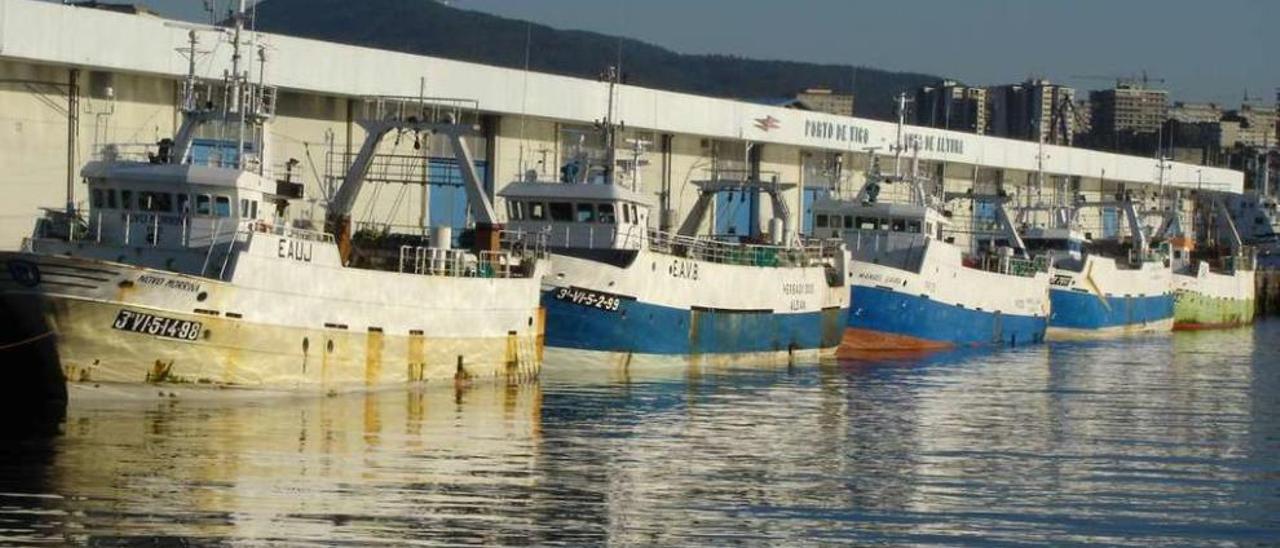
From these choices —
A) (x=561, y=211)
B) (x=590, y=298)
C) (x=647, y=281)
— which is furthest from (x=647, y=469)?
(x=561, y=211)

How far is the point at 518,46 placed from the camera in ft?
503

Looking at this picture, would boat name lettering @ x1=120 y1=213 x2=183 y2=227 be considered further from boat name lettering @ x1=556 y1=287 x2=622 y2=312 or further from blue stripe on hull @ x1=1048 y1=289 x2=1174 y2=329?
blue stripe on hull @ x1=1048 y1=289 x2=1174 y2=329

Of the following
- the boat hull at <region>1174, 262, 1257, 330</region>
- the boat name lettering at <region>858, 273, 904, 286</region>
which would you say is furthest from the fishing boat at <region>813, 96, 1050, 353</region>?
the boat hull at <region>1174, 262, 1257, 330</region>

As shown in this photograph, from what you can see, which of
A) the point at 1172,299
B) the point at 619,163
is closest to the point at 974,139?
the point at 1172,299

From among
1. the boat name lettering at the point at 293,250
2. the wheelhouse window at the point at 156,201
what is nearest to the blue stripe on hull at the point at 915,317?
the boat name lettering at the point at 293,250

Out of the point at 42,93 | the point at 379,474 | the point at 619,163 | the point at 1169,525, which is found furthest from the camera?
the point at 619,163

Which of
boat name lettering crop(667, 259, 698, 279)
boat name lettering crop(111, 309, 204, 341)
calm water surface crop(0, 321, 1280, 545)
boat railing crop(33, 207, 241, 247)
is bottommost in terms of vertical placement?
calm water surface crop(0, 321, 1280, 545)

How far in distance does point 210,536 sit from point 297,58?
107 feet

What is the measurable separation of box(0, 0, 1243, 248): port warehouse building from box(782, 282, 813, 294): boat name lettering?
190 inches

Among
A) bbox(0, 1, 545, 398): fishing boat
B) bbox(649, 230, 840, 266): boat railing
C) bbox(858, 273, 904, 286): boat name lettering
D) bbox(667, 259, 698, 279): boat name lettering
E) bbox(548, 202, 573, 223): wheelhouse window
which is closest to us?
bbox(0, 1, 545, 398): fishing boat

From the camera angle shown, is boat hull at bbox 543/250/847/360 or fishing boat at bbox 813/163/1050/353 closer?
boat hull at bbox 543/250/847/360

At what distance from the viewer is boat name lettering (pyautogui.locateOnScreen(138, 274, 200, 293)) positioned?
3572cm

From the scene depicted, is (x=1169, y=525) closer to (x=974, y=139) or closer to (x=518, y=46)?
(x=974, y=139)

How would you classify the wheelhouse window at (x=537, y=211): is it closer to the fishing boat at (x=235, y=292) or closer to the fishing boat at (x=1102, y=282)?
the fishing boat at (x=235, y=292)
